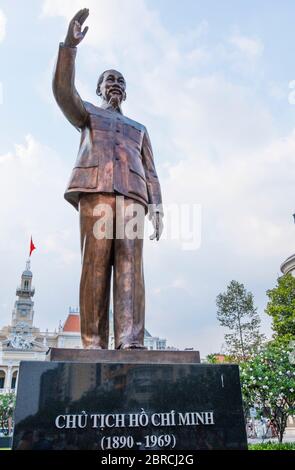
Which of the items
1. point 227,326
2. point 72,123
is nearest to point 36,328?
point 227,326

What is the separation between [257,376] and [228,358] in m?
10.4

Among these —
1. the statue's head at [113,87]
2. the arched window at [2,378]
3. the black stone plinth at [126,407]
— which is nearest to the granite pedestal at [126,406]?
the black stone plinth at [126,407]

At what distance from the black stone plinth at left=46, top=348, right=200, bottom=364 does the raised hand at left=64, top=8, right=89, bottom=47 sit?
2812mm

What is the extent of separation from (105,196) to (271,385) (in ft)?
37.8

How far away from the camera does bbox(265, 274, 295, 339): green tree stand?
67.1ft

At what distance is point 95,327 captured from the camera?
11.4ft

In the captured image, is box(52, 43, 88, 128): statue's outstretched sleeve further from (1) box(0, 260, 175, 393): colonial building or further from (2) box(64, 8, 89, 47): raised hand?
(1) box(0, 260, 175, 393): colonial building

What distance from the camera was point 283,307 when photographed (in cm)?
2091

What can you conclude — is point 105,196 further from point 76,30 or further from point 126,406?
point 126,406

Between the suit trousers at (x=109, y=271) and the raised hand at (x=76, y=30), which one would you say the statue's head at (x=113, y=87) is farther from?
the suit trousers at (x=109, y=271)

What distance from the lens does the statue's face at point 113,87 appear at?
4.40 meters

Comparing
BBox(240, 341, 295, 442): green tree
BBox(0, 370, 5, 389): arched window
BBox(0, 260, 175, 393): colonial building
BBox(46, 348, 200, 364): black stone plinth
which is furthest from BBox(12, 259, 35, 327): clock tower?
BBox(46, 348, 200, 364): black stone plinth
